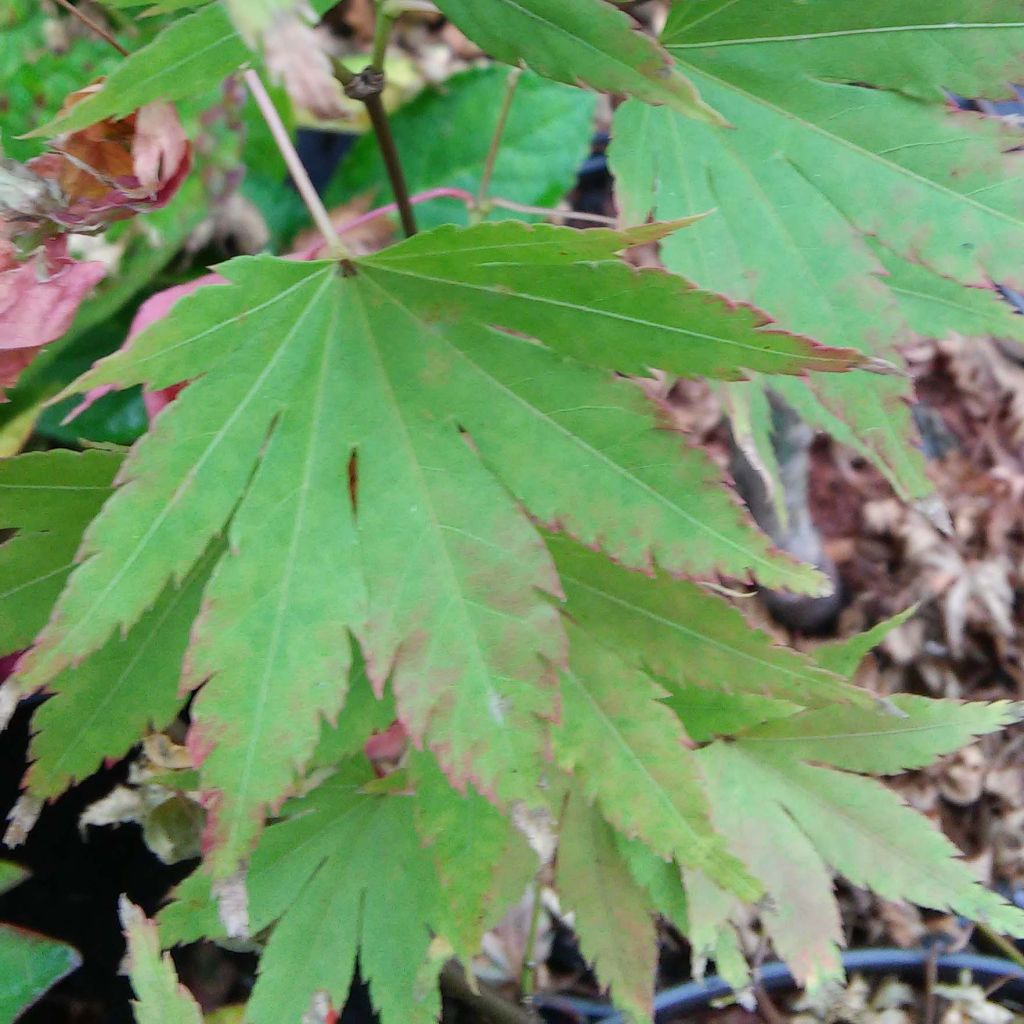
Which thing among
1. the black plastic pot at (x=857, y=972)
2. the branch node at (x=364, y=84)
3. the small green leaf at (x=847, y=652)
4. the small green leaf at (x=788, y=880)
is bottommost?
the black plastic pot at (x=857, y=972)

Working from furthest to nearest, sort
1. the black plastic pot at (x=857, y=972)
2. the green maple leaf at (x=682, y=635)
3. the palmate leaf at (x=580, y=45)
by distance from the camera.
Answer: the black plastic pot at (x=857, y=972)
the green maple leaf at (x=682, y=635)
the palmate leaf at (x=580, y=45)

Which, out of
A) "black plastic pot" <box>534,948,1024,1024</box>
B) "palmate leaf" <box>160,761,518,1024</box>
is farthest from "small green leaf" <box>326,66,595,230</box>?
"black plastic pot" <box>534,948,1024,1024</box>

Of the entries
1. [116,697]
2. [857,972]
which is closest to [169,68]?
[116,697]

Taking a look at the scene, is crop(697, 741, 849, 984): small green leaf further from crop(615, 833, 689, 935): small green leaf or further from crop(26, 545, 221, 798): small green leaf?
crop(26, 545, 221, 798): small green leaf

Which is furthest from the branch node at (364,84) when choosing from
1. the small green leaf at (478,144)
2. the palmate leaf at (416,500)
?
the small green leaf at (478,144)

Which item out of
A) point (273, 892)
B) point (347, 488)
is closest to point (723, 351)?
point (347, 488)

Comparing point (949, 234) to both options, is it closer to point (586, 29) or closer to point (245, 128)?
point (586, 29)

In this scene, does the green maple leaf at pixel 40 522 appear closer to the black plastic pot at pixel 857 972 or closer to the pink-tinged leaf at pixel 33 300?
the pink-tinged leaf at pixel 33 300
